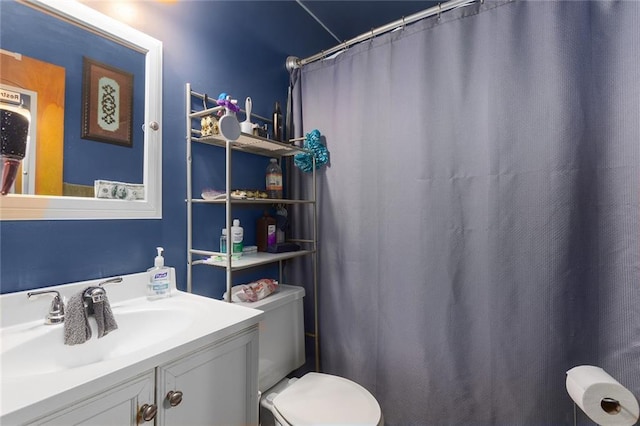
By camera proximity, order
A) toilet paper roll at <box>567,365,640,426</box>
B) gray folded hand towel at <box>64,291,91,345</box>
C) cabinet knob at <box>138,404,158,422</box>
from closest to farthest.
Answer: cabinet knob at <box>138,404,158,422</box> < gray folded hand towel at <box>64,291,91,345</box> < toilet paper roll at <box>567,365,640,426</box>

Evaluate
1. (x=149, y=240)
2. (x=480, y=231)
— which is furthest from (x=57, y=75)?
(x=480, y=231)

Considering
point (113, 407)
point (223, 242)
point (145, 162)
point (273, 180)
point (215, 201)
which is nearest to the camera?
point (113, 407)

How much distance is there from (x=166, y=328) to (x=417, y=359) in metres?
1.08

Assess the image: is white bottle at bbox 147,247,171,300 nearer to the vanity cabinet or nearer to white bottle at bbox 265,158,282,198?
the vanity cabinet

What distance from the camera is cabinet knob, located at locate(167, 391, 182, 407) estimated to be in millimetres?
688

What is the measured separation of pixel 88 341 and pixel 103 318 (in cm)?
6

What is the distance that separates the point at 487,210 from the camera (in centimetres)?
120

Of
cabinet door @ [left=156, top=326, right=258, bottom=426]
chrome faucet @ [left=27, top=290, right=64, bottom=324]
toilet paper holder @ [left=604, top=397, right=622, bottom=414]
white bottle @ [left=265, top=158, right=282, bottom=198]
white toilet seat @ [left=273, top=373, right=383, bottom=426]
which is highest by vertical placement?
white bottle @ [left=265, top=158, right=282, bottom=198]

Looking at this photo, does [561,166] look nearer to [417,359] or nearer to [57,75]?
[417,359]

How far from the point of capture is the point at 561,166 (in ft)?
3.54

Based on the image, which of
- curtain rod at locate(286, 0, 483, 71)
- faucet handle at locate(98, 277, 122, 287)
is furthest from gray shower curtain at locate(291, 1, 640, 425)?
faucet handle at locate(98, 277, 122, 287)

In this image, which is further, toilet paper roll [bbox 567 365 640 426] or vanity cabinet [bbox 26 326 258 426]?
toilet paper roll [bbox 567 365 640 426]

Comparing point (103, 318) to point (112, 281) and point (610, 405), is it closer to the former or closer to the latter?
point (112, 281)

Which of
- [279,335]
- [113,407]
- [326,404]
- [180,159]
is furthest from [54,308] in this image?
[326,404]
